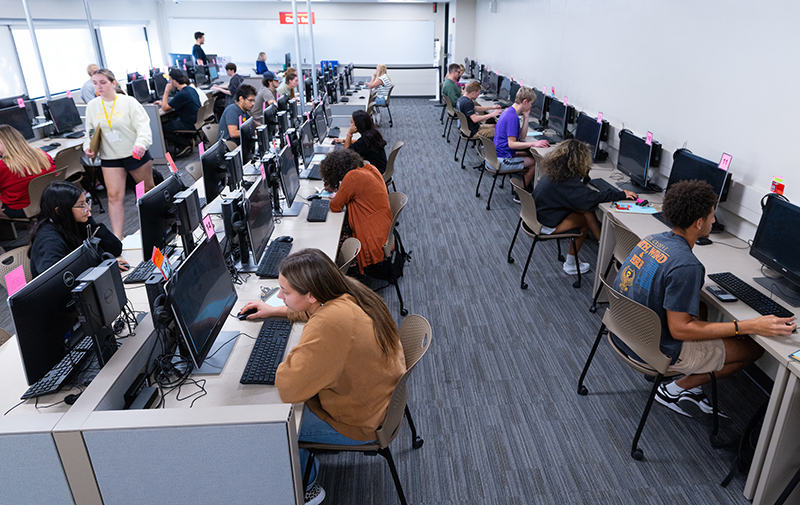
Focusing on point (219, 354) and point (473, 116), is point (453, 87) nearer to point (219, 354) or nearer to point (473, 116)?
point (473, 116)

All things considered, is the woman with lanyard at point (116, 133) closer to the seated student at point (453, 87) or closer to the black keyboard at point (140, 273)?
the black keyboard at point (140, 273)

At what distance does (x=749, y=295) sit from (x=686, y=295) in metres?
0.46

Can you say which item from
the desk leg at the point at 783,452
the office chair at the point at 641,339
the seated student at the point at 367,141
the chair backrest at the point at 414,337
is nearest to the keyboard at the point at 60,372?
the chair backrest at the point at 414,337

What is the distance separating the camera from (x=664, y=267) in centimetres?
217

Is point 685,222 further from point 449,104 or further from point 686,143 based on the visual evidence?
point 449,104

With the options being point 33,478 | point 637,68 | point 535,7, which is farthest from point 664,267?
point 535,7

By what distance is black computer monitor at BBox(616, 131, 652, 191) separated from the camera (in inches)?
148

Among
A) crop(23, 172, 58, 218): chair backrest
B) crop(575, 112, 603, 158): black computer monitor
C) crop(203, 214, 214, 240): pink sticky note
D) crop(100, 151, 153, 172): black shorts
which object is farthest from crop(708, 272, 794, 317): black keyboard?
crop(23, 172, 58, 218): chair backrest

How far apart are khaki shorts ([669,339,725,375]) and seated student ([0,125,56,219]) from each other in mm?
4775

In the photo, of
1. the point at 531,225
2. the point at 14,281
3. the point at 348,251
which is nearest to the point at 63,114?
the point at 348,251

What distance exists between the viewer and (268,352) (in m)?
1.98

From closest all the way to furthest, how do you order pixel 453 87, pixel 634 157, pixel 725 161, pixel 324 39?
pixel 725 161, pixel 634 157, pixel 453 87, pixel 324 39

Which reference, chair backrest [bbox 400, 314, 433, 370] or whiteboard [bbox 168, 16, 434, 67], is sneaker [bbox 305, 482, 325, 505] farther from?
whiteboard [bbox 168, 16, 434, 67]

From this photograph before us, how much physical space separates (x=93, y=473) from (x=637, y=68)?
445 centimetres
